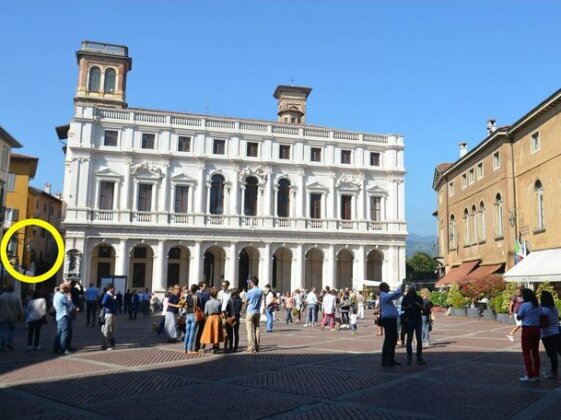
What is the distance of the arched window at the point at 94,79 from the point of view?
56.2 meters

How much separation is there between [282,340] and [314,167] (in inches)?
1228

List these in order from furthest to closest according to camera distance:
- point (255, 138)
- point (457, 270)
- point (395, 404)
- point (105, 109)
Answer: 1. point (255, 138)
2. point (105, 109)
3. point (457, 270)
4. point (395, 404)

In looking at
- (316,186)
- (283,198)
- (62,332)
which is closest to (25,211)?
(283,198)

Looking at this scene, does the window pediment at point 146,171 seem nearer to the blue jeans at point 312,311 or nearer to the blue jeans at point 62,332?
the blue jeans at point 312,311

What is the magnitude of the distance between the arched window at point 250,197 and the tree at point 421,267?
33.8 meters

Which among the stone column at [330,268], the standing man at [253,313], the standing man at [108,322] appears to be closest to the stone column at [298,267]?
the stone column at [330,268]

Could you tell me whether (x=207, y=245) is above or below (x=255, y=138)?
below

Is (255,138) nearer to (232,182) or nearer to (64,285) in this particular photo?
(232,182)

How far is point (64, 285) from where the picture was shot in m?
14.2

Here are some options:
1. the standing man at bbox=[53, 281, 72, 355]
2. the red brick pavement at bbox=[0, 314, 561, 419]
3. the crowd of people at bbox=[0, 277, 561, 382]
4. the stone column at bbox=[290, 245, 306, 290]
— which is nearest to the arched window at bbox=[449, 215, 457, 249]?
the stone column at bbox=[290, 245, 306, 290]

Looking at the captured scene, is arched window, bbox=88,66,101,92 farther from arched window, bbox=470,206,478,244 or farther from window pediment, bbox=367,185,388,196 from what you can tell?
arched window, bbox=470,206,478,244

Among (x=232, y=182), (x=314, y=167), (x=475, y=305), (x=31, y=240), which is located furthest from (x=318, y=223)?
(x=31, y=240)

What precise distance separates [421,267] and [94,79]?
50.2m

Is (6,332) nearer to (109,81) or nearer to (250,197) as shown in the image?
(250,197)
